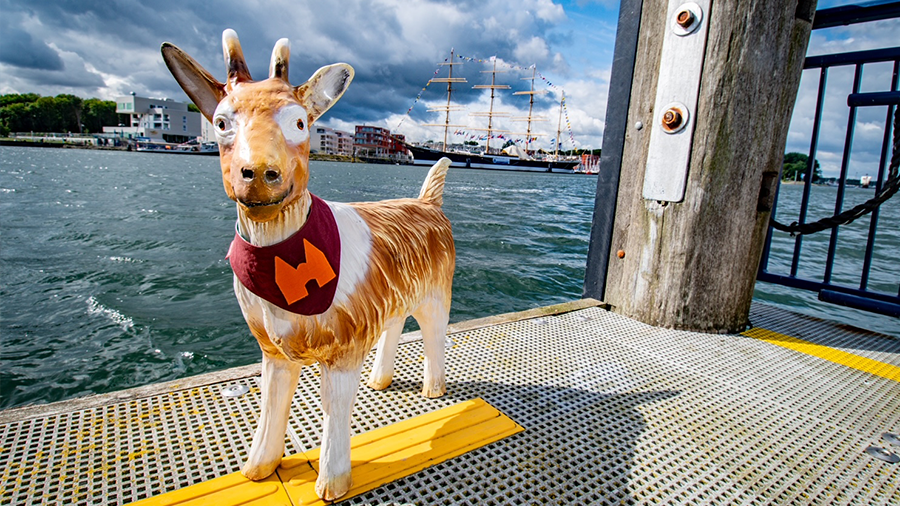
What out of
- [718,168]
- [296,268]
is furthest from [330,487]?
[718,168]

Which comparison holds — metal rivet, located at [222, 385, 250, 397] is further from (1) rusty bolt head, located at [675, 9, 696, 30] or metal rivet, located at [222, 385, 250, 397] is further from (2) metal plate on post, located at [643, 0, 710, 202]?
(1) rusty bolt head, located at [675, 9, 696, 30]

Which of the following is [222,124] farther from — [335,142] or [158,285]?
[335,142]

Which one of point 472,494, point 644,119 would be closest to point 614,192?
point 644,119

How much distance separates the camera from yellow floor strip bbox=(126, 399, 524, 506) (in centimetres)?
201

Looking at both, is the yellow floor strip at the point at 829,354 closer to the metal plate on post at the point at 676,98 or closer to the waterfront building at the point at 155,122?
A: the metal plate on post at the point at 676,98

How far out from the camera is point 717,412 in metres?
2.91

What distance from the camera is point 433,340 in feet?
9.51

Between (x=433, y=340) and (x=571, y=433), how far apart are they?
0.92 m

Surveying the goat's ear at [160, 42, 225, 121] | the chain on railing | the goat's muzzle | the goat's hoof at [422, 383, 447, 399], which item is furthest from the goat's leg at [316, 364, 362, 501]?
the chain on railing

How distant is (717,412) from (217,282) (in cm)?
808

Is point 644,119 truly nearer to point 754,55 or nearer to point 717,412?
point 754,55

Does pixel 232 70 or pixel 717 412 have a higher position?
pixel 232 70

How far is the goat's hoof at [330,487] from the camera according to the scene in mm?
2031

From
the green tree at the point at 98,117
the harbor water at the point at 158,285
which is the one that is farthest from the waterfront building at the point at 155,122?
the harbor water at the point at 158,285
